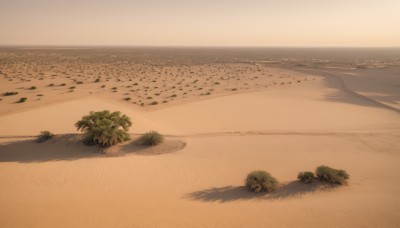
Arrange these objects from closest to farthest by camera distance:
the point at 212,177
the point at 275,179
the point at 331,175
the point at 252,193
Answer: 1. the point at 252,193
2. the point at 275,179
3. the point at 331,175
4. the point at 212,177

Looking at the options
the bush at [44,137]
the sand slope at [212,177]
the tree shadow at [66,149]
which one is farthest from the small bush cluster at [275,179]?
the bush at [44,137]

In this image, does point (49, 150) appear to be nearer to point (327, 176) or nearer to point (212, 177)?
point (212, 177)

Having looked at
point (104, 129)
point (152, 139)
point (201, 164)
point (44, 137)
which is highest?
point (104, 129)

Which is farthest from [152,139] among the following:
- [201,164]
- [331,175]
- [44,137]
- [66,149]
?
[331,175]

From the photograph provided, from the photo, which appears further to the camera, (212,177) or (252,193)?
(212,177)

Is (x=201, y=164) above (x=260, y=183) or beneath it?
beneath

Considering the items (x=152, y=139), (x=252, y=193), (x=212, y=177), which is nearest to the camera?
(x=252, y=193)

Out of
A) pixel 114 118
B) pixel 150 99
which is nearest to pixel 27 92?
pixel 150 99
